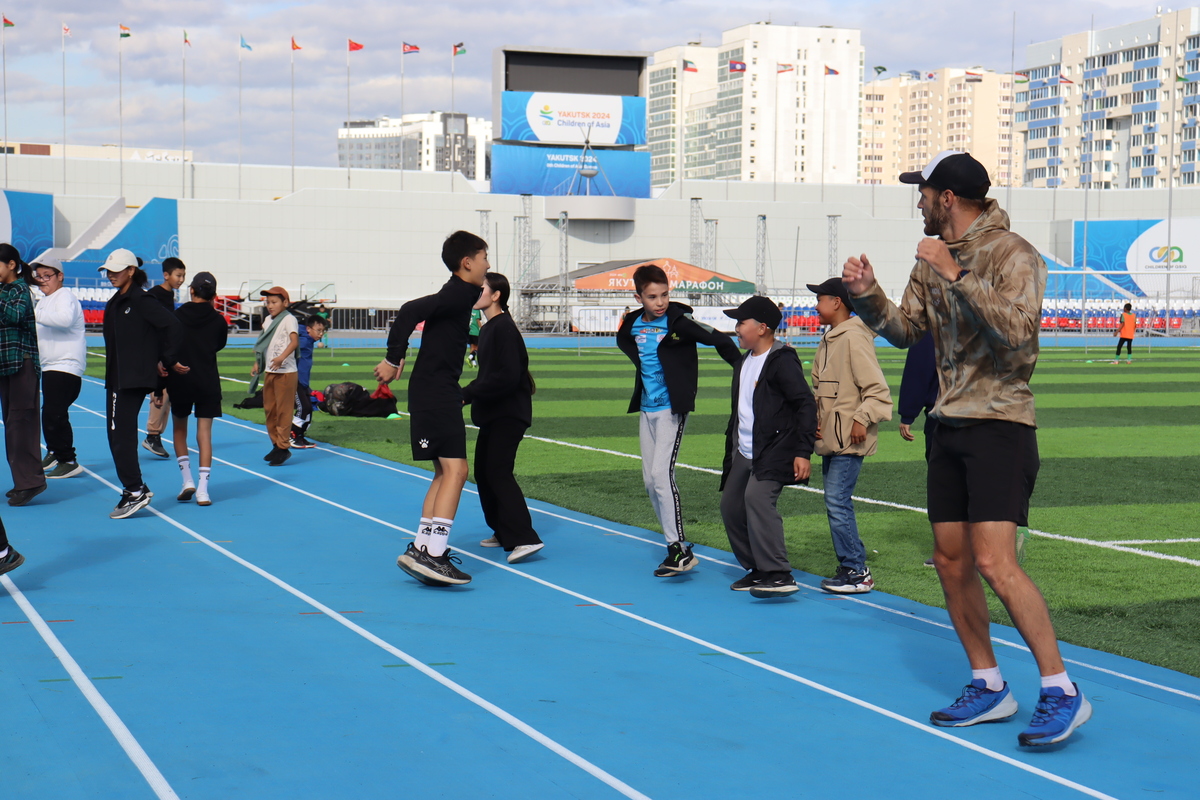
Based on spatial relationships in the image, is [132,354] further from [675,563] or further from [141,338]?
[675,563]

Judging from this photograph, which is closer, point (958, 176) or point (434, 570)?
point (958, 176)

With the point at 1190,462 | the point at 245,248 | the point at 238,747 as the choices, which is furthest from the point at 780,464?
the point at 245,248

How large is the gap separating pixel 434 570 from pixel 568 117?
69337 millimetres

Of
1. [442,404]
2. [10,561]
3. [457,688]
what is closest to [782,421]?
[442,404]

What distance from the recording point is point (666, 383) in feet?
24.8

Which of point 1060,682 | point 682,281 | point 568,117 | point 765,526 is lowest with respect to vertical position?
point 1060,682

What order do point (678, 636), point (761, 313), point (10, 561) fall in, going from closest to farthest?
point (678, 636) < point (10, 561) < point (761, 313)

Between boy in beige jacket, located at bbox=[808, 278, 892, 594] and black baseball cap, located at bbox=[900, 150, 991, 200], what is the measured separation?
8.20 feet

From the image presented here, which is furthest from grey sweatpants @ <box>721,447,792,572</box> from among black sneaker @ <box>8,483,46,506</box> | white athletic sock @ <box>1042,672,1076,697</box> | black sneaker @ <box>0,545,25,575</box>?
black sneaker @ <box>8,483,46,506</box>

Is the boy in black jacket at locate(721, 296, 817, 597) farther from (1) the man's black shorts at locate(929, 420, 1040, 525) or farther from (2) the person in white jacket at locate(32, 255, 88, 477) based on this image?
(2) the person in white jacket at locate(32, 255, 88, 477)

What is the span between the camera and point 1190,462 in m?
13.7

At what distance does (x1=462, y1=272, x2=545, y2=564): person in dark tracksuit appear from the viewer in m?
7.98

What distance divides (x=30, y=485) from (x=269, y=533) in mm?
2362

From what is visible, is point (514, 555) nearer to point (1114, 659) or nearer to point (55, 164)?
point (1114, 659)
